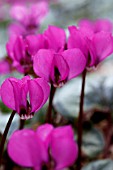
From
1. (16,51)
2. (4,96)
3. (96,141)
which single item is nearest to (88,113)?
(96,141)

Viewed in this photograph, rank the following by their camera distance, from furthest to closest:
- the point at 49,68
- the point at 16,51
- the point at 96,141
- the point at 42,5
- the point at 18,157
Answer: the point at 42,5
the point at 96,141
the point at 16,51
the point at 49,68
the point at 18,157

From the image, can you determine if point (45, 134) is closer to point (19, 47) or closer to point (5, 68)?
point (19, 47)

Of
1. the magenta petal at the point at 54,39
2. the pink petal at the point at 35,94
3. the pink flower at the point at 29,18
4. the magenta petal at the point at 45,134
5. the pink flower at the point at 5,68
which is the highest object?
the magenta petal at the point at 54,39

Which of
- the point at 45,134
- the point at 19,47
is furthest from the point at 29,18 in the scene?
the point at 45,134

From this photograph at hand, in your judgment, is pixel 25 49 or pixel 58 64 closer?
pixel 58 64

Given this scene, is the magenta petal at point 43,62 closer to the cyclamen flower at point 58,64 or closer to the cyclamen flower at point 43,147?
the cyclamen flower at point 58,64

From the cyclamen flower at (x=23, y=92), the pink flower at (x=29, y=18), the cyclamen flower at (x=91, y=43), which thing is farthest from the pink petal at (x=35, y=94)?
the pink flower at (x=29, y=18)

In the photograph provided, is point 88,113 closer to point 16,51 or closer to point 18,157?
point 16,51
